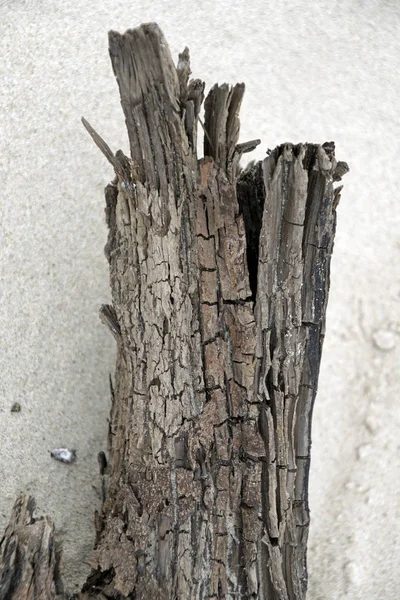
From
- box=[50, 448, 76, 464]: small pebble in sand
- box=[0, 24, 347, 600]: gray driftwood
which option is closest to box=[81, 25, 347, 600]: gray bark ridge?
box=[0, 24, 347, 600]: gray driftwood

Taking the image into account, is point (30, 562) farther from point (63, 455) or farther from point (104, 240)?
point (104, 240)

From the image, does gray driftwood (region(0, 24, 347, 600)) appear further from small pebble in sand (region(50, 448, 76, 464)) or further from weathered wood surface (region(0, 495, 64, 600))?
small pebble in sand (region(50, 448, 76, 464))

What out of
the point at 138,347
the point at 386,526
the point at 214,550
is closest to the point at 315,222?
the point at 138,347

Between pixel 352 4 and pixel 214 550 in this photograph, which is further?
pixel 352 4

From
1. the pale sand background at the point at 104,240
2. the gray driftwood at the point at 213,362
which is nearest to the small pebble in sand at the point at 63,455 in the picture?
the pale sand background at the point at 104,240

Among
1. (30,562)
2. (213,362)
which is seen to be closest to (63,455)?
(30,562)

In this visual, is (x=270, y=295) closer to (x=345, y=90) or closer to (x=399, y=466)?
(x=399, y=466)
